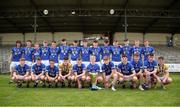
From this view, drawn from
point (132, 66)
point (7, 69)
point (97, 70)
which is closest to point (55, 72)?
Answer: point (97, 70)

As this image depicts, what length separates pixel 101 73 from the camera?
11031 mm

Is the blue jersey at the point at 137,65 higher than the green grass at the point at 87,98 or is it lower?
higher

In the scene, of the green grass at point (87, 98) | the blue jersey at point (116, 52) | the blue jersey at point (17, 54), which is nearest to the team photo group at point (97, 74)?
the green grass at point (87, 98)

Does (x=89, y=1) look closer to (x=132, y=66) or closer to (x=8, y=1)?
(x=8, y=1)

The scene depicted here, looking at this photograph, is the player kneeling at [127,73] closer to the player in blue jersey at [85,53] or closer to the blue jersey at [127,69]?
the blue jersey at [127,69]

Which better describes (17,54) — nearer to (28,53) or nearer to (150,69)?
(28,53)

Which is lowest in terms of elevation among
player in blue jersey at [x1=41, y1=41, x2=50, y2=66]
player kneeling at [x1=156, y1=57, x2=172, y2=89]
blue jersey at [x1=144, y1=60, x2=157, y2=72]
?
player kneeling at [x1=156, y1=57, x2=172, y2=89]

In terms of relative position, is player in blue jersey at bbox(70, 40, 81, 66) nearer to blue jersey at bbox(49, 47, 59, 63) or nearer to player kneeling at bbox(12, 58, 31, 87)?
blue jersey at bbox(49, 47, 59, 63)

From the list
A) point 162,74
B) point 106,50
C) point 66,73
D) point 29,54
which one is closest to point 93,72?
point 66,73

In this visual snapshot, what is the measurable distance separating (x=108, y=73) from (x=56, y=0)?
46.4 feet

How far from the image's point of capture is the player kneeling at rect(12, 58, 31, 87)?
11070 millimetres

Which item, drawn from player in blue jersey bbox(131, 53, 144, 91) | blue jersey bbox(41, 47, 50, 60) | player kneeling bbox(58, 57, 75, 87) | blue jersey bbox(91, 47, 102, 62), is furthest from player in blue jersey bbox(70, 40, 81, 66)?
player in blue jersey bbox(131, 53, 144, 91)

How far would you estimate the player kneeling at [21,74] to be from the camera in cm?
1107

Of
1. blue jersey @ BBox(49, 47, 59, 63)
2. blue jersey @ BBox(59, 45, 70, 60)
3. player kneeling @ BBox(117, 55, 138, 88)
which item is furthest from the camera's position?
blue jersey @ BBox(59, 45, 70, 60)
